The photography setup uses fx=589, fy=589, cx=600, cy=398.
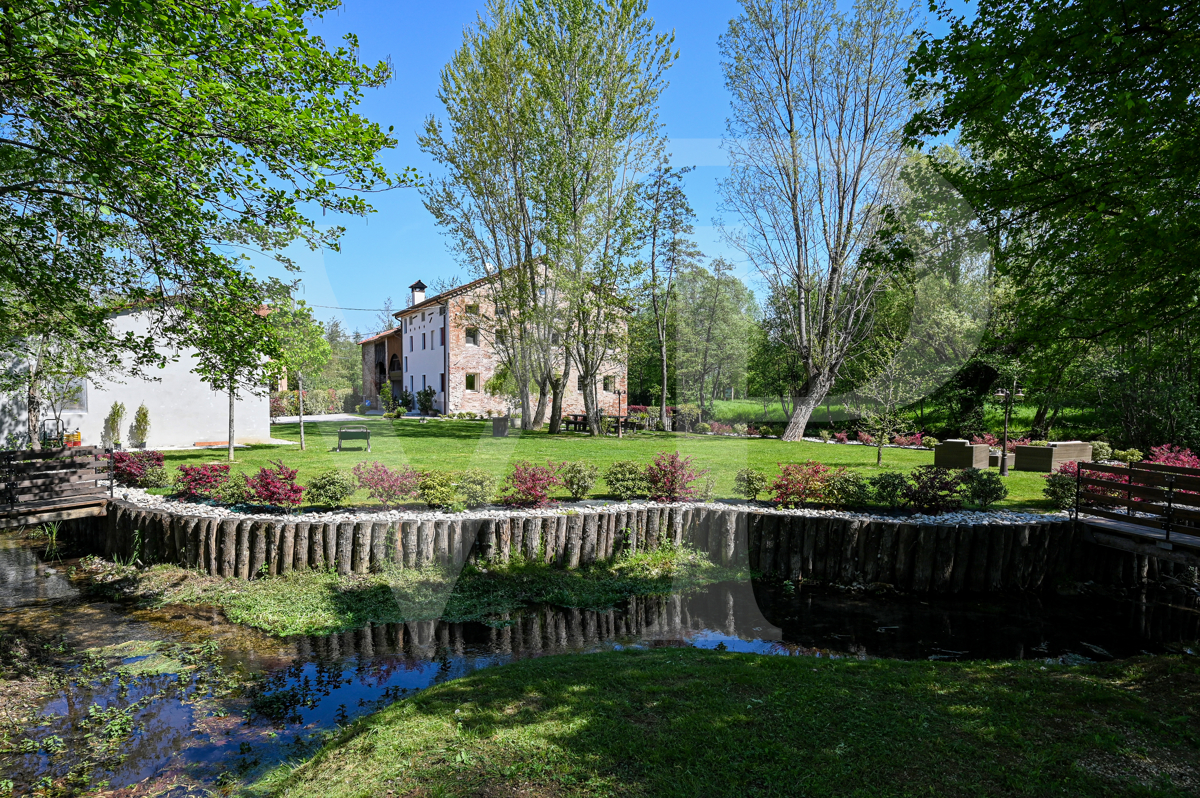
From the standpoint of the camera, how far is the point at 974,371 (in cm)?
2534

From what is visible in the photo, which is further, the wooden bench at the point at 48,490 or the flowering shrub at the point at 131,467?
the flowering shrub at the point at 131,467

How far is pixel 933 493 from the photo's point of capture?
10.1m

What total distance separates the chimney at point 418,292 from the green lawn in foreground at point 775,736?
136ft

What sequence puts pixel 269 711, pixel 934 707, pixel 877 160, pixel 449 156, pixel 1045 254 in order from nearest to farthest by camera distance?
pixel 934 707 → pixel 269 711 → pixel 1045 254 → pixel 877 160 → pixel 449 156

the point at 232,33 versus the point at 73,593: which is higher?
the point at 232,33

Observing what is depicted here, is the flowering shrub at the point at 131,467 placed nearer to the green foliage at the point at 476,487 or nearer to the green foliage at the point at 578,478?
the green foliage at the point at 476,487

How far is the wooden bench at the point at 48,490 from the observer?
28.2ft

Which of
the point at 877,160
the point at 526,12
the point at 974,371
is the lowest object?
the point at 974,371

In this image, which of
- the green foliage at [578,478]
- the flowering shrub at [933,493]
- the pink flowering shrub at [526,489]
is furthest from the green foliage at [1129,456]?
the pink flowering shrub at [526,489]

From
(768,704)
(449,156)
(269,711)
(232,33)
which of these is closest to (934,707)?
(768,704)

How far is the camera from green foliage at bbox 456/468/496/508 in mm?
9977

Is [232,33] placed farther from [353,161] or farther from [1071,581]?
[1071,581]

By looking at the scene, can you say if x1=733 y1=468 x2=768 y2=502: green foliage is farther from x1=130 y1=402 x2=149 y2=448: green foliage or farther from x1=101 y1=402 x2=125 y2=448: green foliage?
x1=101 y1=402 x2=125 y2=448: green foliage

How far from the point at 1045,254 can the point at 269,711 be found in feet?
35.1
